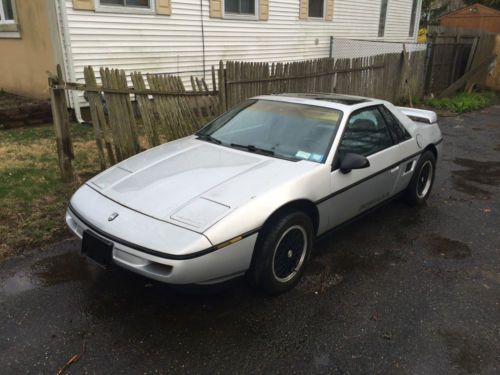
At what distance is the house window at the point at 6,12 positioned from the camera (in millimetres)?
9058

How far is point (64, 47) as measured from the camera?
25.6 ft

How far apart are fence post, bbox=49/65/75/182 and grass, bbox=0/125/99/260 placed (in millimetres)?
191

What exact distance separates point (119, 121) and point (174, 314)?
304 cm

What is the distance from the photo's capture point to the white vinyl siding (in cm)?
812

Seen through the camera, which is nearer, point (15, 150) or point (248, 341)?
point (248, 341)

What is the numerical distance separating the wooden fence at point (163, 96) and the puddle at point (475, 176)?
3.29 m

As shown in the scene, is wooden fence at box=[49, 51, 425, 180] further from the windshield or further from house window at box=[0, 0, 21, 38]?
house window at box=[0, 0, 21, 38]

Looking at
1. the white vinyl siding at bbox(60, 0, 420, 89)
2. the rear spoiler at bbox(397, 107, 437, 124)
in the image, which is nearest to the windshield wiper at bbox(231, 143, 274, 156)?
the rear spoiler at bbox(397, 107, 437, 124)

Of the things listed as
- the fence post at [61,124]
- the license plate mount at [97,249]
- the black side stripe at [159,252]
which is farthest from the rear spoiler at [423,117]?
the fence post at [61,124]

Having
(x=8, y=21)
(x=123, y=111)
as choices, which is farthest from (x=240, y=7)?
(x=123, y=111)

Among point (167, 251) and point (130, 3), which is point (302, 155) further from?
point (130, 3)

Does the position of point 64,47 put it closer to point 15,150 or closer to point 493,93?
point 15,150

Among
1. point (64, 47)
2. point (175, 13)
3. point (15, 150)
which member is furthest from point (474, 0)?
point (15, 150)

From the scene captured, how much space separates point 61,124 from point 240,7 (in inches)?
299
